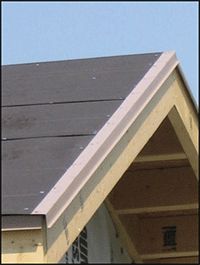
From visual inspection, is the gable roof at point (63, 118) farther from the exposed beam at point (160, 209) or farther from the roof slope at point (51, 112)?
the exposed beam at point (160, 209)

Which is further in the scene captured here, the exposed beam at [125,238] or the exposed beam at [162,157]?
the exposed beam at [125,238]

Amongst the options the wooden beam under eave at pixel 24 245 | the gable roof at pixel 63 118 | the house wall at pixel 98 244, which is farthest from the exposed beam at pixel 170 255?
the wooden beam under eave at pixel 24 245

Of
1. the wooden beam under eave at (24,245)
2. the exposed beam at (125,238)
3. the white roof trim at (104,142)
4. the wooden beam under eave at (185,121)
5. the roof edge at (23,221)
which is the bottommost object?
the wooden beam under eave at (24,245)

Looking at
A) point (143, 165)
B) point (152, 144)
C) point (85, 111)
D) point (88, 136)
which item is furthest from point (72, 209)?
point (143, 165)

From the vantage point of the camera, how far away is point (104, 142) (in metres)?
7.19

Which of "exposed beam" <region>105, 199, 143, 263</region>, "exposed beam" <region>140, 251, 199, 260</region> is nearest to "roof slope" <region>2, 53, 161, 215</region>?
"exposed beam" <region>105, 199, 143, 263</region>

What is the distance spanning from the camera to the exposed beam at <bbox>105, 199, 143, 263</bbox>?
11.0 meters

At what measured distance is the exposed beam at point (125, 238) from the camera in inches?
435

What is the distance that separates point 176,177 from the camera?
10477 mm

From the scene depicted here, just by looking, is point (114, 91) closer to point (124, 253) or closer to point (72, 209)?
point (72, 209)

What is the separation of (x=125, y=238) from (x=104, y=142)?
4.40m

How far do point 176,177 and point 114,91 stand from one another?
8.44 feet

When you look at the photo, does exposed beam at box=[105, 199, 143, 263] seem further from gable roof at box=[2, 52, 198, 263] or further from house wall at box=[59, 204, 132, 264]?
gable roof at box=[2, 52, 198, 263]

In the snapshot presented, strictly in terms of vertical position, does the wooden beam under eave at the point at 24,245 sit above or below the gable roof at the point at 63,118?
below
